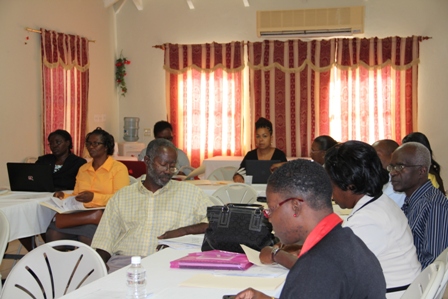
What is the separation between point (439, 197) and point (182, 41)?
24.8ft

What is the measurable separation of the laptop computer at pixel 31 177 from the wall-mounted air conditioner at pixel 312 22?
5.06 m

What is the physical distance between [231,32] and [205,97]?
118 centimetres

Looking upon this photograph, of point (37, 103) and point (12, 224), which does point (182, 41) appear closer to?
point (37, 103)

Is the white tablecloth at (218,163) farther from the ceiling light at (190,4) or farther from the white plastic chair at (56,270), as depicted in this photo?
the white plastic chair at (56,270)

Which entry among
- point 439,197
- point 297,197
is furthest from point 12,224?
point 297,197

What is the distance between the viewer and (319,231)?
1.63 metres

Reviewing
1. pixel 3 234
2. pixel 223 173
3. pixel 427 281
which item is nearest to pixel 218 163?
pixel 223 173

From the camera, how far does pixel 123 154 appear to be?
32.5ft

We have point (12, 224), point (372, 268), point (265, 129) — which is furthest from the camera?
point (265, 129)

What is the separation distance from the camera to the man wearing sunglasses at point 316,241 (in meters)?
1.49

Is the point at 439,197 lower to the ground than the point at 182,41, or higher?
lower

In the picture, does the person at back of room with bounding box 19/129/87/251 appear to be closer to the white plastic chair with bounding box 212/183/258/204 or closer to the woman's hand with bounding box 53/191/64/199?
the woman's hand with bounding box 53/191/64/199

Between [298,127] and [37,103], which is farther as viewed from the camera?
[298,127]

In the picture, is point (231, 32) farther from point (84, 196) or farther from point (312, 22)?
point (84, 196)
